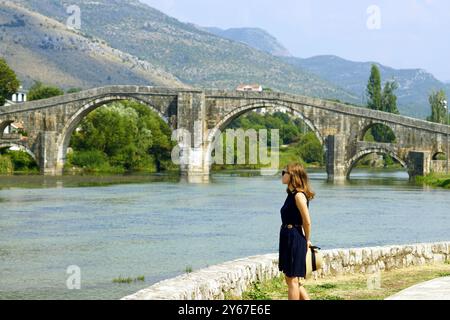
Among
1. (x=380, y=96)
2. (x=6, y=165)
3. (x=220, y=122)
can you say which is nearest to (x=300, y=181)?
(x=220, y=122)

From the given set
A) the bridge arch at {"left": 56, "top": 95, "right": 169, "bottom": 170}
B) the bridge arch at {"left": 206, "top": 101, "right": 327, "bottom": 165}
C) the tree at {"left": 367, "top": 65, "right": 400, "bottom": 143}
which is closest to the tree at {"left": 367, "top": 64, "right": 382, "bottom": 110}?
the tree at {"left": 367, "top": 65, "right": 400, "bottom": 143}

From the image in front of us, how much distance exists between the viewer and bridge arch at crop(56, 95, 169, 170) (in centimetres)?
6375

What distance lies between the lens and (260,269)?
39.3 ft

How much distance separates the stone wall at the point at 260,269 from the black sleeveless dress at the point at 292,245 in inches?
36.0

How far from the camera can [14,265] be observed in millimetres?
18938

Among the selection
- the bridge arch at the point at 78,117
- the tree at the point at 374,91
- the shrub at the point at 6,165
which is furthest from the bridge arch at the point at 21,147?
the tree at the point at 374,91

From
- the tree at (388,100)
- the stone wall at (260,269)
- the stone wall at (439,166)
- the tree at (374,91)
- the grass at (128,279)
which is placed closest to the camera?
the stone wall at (260,269)

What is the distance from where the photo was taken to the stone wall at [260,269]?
9.63 metres

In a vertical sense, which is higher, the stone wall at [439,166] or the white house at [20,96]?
the white house at [20,96]

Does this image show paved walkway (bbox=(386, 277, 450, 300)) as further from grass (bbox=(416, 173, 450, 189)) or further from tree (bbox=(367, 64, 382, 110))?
tree (bbox=(367, 64, 382, 110))

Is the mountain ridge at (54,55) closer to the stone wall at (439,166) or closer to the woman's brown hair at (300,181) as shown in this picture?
the stone wall at (439,166)

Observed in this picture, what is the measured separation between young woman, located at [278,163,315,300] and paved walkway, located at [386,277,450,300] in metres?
1.01
